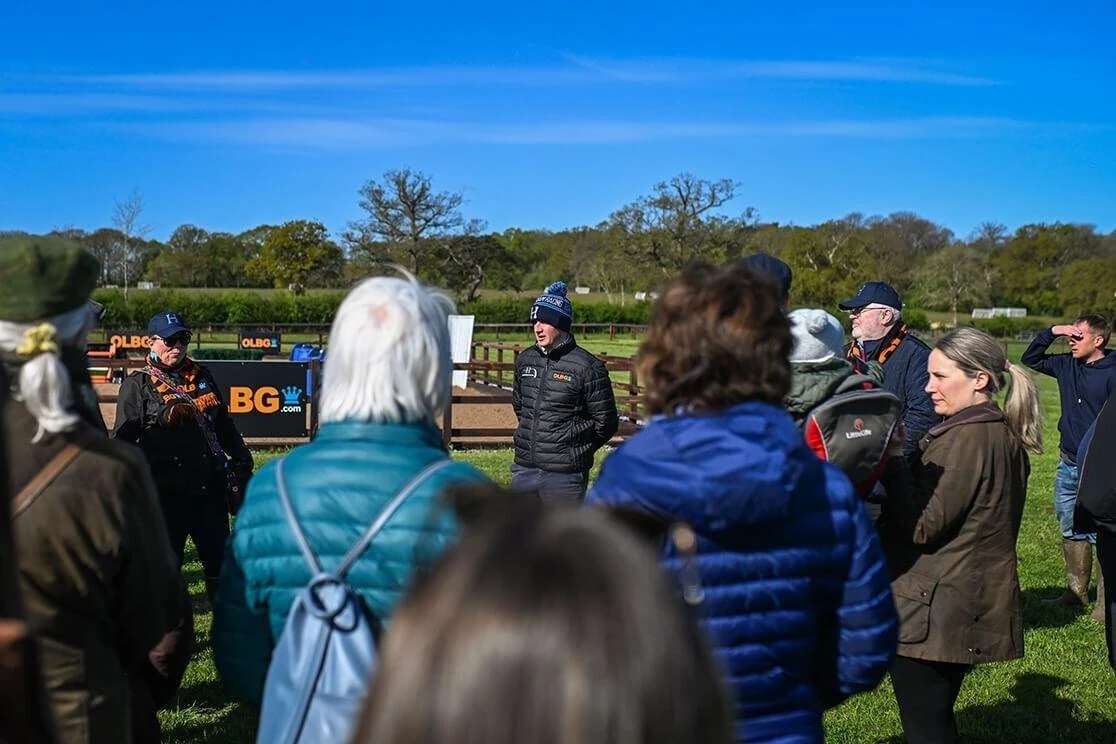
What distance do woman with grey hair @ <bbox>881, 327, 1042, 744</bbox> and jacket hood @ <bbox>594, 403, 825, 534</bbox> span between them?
147 cm

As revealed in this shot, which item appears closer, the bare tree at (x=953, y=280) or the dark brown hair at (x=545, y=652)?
the dark brown hair at (x=545, y=652)

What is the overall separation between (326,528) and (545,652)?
4.05 feet

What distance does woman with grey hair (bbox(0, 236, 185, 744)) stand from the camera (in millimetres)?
2043

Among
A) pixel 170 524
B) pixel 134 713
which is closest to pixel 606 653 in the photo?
pixel 134 713

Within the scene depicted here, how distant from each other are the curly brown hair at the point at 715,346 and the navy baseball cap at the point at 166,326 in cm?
431

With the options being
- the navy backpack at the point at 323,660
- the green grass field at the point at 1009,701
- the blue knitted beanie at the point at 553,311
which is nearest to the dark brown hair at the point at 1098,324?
the green grass field at the point at 1009,701

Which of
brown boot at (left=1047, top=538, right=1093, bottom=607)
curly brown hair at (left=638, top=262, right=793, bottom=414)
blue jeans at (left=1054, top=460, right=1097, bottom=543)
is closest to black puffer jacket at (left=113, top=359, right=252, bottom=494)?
curly brown hair at (left=638, top=262, right=793, bottom=414)

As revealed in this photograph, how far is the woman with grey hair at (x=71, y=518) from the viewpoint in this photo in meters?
2.04

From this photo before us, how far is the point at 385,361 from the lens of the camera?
2148mm

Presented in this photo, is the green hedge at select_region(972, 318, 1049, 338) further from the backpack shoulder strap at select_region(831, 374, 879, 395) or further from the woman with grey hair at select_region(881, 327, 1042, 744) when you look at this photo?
the backpack shoulder strap at select_region(831, 374, 879, 395)

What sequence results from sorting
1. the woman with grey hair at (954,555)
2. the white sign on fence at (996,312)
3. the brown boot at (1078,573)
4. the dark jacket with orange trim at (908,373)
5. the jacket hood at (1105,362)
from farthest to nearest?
the white sign on fence at (996,312), the jacket hood at (1105,362), the brown boot at (1078,573), the dark jacket with orange trim at (908,373), the woman with grey hair at (954,555)

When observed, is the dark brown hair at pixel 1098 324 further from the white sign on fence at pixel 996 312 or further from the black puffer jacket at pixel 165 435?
the white sign on fence at pixel 996 312

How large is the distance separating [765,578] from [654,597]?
1218 millimetres

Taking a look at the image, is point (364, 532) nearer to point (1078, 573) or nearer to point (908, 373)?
point (908, 373)
